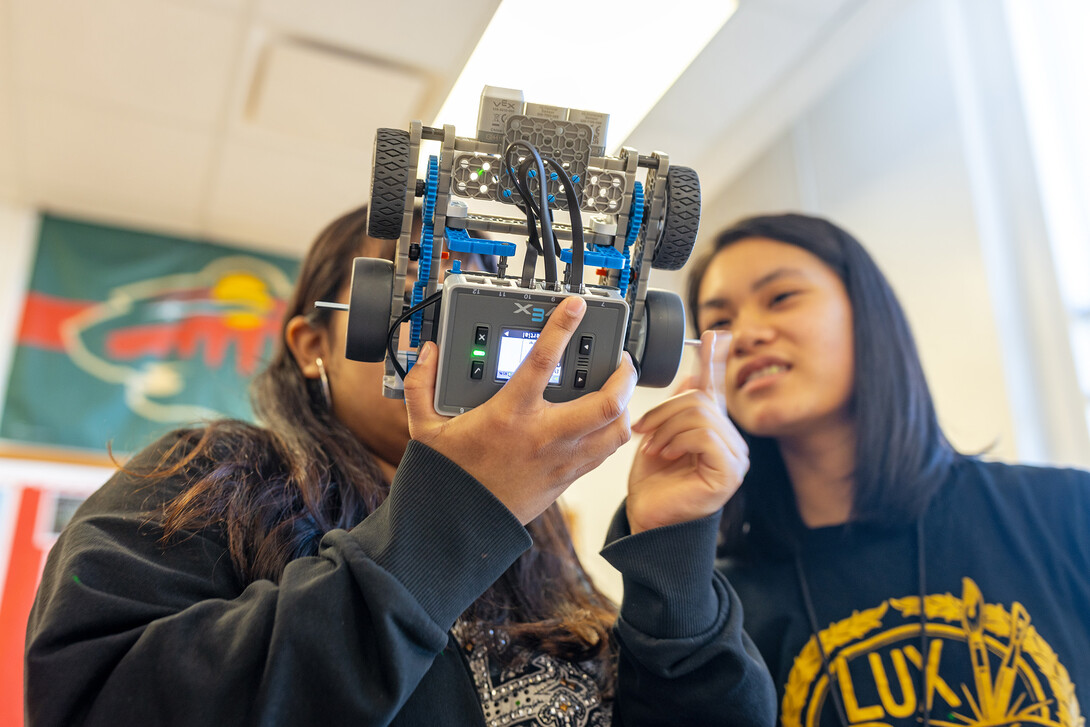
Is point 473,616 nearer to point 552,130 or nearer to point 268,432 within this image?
point 268,432

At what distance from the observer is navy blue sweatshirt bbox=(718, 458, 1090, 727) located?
0.95 meters

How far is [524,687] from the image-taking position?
2.57ft

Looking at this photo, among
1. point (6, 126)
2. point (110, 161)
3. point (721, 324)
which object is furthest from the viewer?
point (110, 161)

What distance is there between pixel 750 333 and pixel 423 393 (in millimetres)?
757

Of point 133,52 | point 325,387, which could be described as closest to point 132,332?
point 133,52

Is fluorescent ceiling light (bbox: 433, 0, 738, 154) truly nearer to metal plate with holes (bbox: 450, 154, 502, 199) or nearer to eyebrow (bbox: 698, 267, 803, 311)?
A: eyebrow (bbox: 698, 267, 803, 311)

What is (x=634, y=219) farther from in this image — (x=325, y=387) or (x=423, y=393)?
(x=325, y=387)

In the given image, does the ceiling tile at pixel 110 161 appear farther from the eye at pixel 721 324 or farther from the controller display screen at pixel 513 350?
the controller display screen at pixel 513 350

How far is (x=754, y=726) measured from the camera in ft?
2.69

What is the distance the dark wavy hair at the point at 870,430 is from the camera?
3.81ft

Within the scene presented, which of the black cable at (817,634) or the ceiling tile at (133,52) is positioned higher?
the ceiling tile at (133,52)

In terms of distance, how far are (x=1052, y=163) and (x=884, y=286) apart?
2.72 ft

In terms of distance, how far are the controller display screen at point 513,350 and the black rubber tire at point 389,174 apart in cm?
14

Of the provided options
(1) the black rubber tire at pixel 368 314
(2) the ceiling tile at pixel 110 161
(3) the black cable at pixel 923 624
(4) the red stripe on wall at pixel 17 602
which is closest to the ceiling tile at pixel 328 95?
(2) the ceiling tile at pixel 110 161
